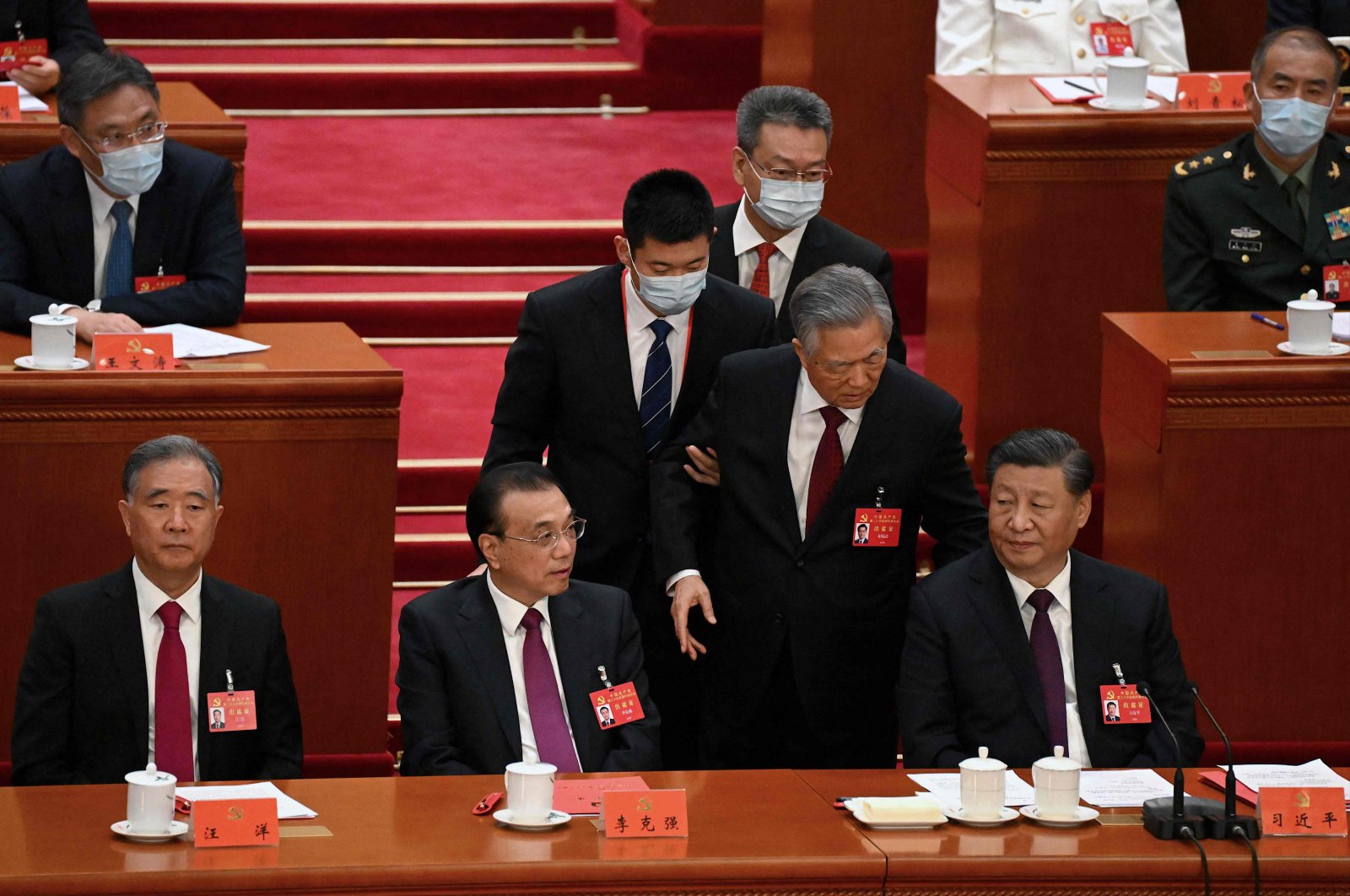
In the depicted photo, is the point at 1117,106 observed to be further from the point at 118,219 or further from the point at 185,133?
the point at 118,219

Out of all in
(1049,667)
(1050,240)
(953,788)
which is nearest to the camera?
(953,788)

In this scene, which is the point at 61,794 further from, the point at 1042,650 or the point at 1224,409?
the point at 1224,409

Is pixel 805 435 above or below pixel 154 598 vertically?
above

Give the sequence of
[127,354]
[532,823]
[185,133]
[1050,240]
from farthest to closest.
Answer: [1050,240] → [185,133] → [127,354] → [532,823]

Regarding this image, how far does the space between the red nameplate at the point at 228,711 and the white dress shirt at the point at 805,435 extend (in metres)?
1.03

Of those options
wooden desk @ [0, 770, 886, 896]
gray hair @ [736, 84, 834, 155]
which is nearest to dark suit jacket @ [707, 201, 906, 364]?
gray hair @ [736, 84, 834, 155]

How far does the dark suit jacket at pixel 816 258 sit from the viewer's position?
4.19 meters

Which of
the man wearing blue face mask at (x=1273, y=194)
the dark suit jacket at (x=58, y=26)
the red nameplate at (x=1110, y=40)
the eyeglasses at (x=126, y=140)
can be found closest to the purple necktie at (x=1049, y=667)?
the man wearing blue face mask at (x=1273, y=194)

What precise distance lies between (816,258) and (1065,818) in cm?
144

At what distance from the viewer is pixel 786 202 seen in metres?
4.19

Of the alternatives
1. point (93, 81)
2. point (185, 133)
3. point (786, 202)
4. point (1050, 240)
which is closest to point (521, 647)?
point (786, 202)

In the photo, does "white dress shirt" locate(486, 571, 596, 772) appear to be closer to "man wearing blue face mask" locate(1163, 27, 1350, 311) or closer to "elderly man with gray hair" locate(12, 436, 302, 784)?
"elderly man with gray hair" locate(12, 436, 302, 784)

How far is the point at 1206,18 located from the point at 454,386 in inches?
97.5

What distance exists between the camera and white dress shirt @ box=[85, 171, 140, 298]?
14.5 feet
